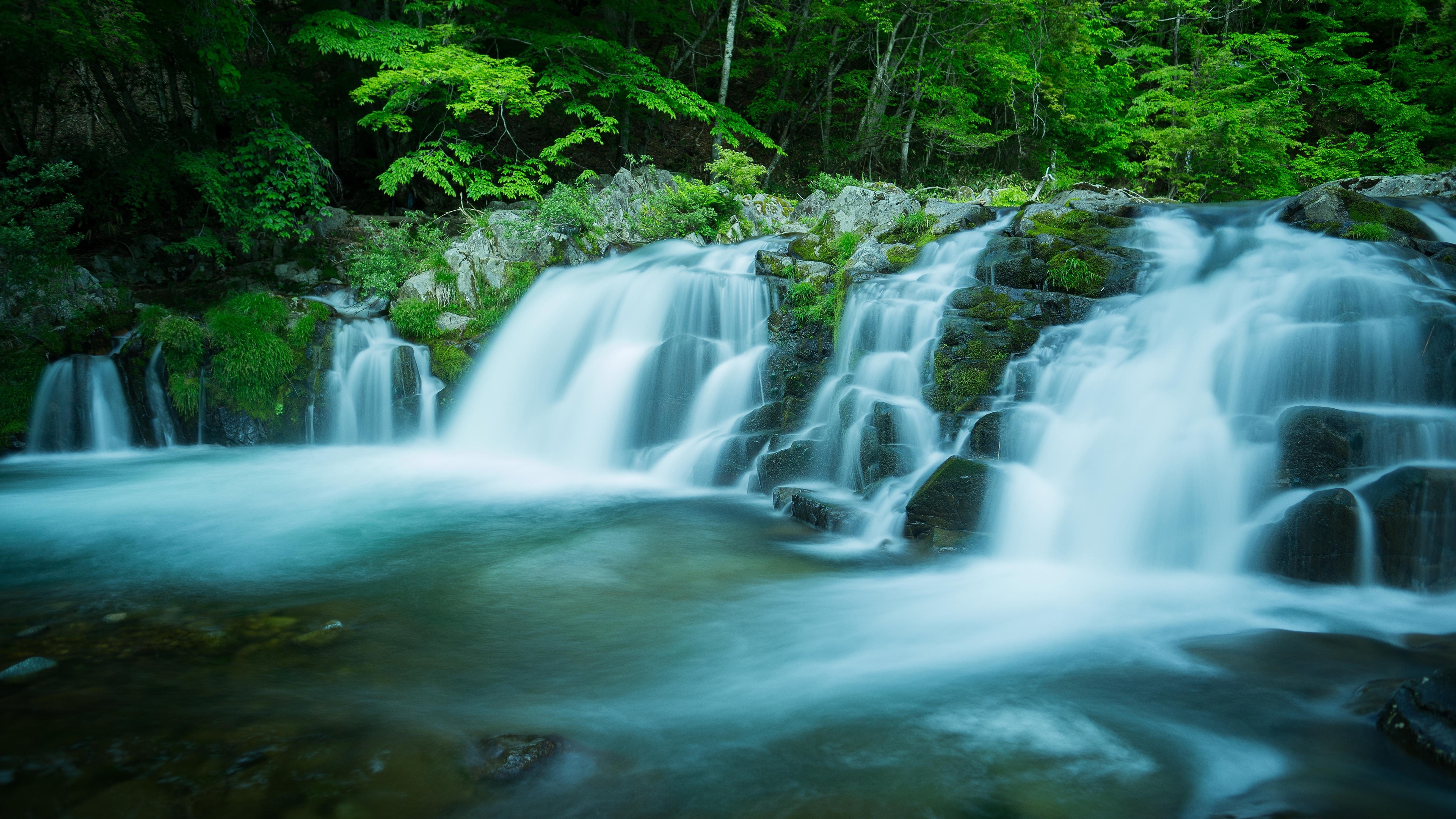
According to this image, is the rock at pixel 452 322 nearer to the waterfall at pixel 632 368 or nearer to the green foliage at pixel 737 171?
the waterfall at pixel 632 368

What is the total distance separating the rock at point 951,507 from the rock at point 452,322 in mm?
7698

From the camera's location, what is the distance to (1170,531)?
5.75 m

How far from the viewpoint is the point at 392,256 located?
39.3ft

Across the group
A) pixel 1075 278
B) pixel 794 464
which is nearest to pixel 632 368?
pixel 794 464

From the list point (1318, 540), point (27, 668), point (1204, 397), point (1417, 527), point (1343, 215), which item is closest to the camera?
point (27, 668)

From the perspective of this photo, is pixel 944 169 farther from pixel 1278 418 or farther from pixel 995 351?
pixel 1278 418

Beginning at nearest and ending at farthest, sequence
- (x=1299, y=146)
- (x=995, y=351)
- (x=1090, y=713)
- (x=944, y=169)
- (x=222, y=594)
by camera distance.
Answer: (x=1090, y=713) → (x=222, y=594) → (x=995, y=351) → (x=1299, y=146) → (x=944, y=169)

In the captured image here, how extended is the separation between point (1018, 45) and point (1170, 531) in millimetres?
14695

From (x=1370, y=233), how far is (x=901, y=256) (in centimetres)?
501

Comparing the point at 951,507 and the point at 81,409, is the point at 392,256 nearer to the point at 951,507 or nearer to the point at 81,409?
the point at 81,409

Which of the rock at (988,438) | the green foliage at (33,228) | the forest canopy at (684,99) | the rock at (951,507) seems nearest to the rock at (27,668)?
the rock at (951,507)

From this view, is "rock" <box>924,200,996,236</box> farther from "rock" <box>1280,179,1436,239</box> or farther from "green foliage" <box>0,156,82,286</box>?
"green foliage" <box>0,156,82,286</box>

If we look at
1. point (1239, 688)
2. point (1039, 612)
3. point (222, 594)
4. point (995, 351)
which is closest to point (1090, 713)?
point (1239, 688)

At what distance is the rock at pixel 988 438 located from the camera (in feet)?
22.1
